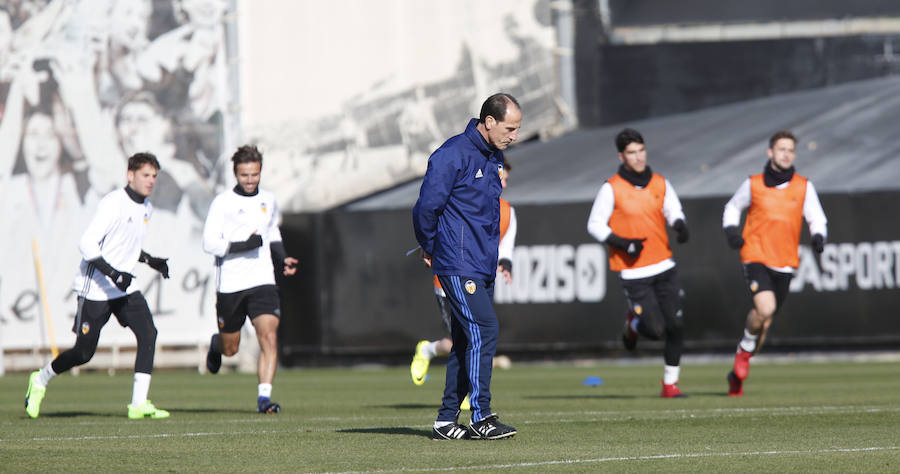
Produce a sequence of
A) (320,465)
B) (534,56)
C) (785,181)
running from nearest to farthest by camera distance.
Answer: (320,465) → (785,181) → (534,56)

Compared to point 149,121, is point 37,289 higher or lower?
lower

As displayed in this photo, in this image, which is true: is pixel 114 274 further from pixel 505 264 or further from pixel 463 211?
pixel 463 211

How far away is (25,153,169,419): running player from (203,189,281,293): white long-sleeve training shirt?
48cm

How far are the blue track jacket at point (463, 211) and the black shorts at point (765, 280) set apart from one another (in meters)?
5.33

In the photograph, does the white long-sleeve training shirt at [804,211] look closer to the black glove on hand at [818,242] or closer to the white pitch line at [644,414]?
the black glove on hand at [818,242]

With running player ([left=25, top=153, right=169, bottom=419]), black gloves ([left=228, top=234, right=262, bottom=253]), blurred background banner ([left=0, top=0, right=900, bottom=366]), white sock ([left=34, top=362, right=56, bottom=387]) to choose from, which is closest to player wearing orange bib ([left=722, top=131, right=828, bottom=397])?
black gloves ([left=228, top=234, right=262, bottom=253])

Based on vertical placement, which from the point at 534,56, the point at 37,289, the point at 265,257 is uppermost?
the point at 534,56

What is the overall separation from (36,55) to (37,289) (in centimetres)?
375

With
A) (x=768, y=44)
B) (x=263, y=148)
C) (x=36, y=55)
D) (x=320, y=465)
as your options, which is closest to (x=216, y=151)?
(x=263, y=148)

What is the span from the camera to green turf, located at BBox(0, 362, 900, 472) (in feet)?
23.3

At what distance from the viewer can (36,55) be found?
2353cm

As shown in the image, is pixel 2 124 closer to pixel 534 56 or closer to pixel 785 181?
pixel 534 56

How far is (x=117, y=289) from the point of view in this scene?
11156 mm

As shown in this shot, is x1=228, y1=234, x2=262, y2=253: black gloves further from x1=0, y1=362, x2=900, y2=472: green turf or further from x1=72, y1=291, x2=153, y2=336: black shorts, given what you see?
x1=0, y1=362, x2=900, y2=472: green turf
